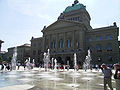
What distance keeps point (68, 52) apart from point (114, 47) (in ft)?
59.0

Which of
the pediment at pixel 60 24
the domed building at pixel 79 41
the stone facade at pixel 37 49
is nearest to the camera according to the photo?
the domed building at pixel 79 41

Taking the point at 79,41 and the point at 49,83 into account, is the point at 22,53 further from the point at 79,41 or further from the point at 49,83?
the point at 49,83

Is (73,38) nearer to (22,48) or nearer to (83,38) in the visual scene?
(83,38)

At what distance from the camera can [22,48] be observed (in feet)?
295

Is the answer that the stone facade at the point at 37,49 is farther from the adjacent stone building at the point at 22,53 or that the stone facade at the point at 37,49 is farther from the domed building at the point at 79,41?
the adjacent stone building at the point at 22,53

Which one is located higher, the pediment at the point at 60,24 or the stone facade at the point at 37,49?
the pediment at the point at 60,24

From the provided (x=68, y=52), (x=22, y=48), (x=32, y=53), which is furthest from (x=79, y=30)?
(x=22, y=48)

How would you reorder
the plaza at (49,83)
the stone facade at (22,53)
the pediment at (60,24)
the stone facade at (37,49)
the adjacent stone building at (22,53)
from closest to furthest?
the plaza at (49,83) < the pediment at (60,24) < the stone facade at (37,49) < the adjacent stone building at (22,53) < the stone facade at (22,53)

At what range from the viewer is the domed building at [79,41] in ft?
171

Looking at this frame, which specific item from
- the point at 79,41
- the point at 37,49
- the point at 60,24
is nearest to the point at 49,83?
the point at 79,41

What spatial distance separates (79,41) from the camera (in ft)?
184

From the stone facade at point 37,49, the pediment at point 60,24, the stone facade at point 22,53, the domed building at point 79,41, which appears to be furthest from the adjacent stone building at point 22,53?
the pediment at point 60,24

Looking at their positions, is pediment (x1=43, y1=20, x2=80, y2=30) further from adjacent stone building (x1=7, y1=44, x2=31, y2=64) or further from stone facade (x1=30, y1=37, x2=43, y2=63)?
adjacent stone building (x1=7, y1=44, x2=31, y2=64)

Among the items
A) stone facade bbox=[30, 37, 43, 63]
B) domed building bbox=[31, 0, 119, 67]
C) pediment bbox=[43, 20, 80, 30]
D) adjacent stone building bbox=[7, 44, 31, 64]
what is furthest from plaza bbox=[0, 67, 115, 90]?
adjacent stone building bbox=[7, 44, 31, 64]
